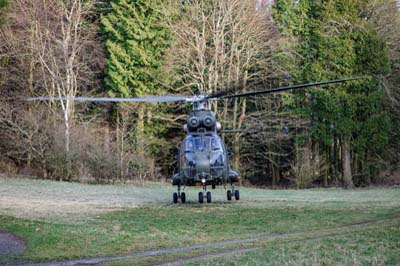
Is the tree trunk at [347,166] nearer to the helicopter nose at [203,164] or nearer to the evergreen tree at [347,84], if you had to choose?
the evergreen tree at [347,84]

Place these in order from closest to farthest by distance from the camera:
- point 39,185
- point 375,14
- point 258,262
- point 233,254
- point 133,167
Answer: point 258,262
point 233,254
point 39,185
point 133,167
point 375,14

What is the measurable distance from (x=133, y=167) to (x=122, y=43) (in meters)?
8.70

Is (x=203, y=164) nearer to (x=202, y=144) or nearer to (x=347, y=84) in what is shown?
(x=202, y=144)

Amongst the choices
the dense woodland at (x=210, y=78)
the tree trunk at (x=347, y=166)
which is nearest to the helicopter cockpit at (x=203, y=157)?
the dense woodland at (x=210, y=78)

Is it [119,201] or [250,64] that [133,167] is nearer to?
[250,64]

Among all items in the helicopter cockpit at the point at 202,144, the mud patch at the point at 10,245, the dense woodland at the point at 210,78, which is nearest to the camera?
the mud patch at the point at 10,245

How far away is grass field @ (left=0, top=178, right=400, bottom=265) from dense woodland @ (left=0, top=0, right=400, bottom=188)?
16.1 metres

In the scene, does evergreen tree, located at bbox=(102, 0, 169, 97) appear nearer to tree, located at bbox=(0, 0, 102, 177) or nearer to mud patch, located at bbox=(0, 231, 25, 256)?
tree, located at bbox=(0, 0, 102, 177)

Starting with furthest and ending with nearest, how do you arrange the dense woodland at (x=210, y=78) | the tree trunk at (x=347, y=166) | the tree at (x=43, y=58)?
the tree trunk at (x=347, y=166) → the tree at (x=43, y=58) → the dense woodland at (x=210, y=78)

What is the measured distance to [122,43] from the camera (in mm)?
40312

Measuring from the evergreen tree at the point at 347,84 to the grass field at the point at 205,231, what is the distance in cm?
1652

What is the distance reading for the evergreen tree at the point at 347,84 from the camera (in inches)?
1457

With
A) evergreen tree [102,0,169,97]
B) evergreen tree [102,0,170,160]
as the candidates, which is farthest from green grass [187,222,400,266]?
evergreen tree [102,0,169,97]

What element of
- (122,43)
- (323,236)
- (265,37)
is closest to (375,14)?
(265,37)
